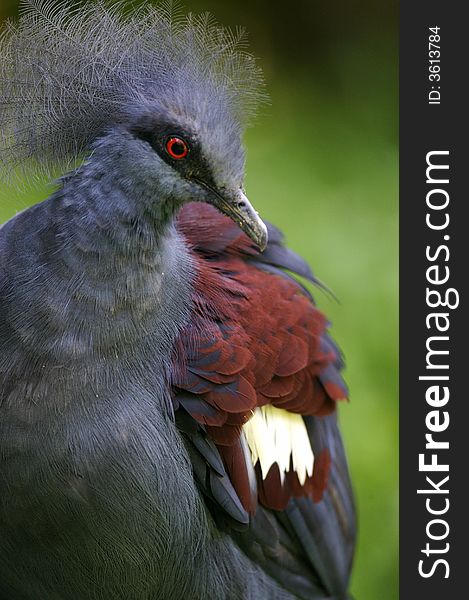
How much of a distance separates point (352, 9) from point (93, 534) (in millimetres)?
4268

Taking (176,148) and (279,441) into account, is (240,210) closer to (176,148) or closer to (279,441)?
(176,148)

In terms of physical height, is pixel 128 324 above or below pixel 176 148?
below

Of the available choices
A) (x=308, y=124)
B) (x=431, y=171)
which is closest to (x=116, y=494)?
(x=431, y=171)

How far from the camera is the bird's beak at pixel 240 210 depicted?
2.23 metres

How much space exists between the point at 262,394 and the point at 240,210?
519mm

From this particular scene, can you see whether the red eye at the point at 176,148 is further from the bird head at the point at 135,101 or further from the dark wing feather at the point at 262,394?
the dark wing feather at the point at 262,394

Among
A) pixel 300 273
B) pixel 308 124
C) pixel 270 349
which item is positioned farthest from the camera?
pixel 308 124

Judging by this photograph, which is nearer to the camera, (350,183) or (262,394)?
(262,394)

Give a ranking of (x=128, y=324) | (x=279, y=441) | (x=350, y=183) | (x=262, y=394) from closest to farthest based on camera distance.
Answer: (x=128, y=324) → (x=262, y=394) → (x=279, y=441) → (x=350, y=183)

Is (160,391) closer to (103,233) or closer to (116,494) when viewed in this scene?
(116,494)

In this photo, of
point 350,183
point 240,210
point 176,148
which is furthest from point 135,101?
point 350,183

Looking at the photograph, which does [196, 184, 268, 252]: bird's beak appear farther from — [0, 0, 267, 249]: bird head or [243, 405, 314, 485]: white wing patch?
[243, 405, 314, 485]: white wing patch

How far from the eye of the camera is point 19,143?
2273 mm

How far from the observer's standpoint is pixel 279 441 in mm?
2660
